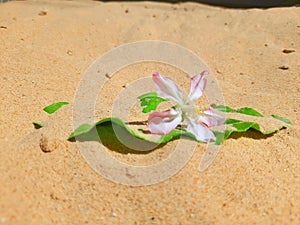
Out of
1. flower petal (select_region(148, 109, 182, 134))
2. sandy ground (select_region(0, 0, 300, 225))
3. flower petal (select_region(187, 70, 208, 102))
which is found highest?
flower petal (select_region(187, 70, 208, 102))

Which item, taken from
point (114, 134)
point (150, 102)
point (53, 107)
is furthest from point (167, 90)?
point (53, 107)

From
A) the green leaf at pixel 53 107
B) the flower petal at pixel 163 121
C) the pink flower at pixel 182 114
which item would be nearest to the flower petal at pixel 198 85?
the pink flower at pixel 182 114

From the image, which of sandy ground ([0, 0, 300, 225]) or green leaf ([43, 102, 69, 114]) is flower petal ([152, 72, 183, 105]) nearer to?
sandy ground ([0, 0, 300, 225])

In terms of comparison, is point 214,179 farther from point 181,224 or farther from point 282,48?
point 282,48

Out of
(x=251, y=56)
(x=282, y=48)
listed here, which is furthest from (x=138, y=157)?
(x=282, y=48)

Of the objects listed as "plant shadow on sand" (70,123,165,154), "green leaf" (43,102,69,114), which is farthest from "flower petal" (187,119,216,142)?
"green leaf" (43,102,69,114)

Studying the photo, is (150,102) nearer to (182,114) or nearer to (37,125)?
(182,114)

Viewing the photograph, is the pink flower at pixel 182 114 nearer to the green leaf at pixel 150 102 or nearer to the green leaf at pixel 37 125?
the green leaf at pixel 150 102
